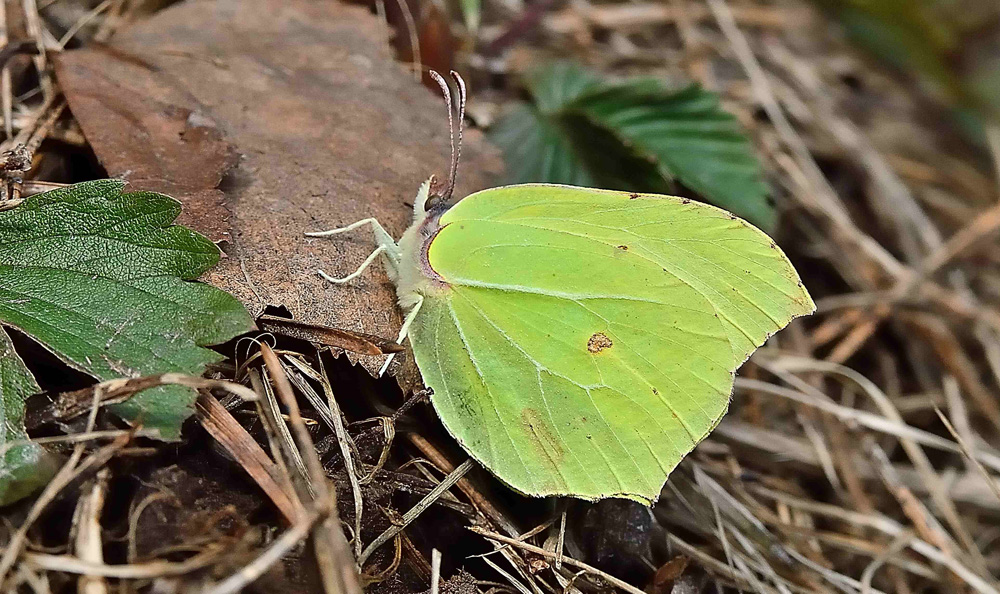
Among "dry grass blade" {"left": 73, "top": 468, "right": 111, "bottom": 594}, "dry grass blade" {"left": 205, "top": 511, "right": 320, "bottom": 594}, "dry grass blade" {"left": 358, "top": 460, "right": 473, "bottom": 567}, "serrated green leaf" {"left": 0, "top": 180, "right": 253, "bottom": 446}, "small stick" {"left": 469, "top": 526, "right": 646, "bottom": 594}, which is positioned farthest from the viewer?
"small stick" {"left": 469, "top": 526, "right": 646, "bottom": 594}

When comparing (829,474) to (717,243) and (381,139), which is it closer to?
(717,243)

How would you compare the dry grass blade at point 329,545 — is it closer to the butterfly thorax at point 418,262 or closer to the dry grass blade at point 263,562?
the dry grass blade at point 263,562

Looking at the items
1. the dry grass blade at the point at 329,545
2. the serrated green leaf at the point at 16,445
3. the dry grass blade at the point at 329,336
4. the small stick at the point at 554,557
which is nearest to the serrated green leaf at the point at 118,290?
the serrated green leaf at the point at 16,445

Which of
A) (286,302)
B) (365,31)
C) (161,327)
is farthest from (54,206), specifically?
(365,31)

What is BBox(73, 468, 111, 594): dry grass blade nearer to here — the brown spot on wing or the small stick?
the small stick

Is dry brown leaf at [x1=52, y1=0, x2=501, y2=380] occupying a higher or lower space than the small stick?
higher

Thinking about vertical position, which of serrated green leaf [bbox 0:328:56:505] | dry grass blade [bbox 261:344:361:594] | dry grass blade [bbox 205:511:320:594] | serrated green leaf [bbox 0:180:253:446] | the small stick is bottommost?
the small stick

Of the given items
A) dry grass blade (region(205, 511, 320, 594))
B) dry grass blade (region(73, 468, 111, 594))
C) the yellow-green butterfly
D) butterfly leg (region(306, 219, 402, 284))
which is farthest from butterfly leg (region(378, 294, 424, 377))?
dry grass blade (region(73, 468, 111, 594))
